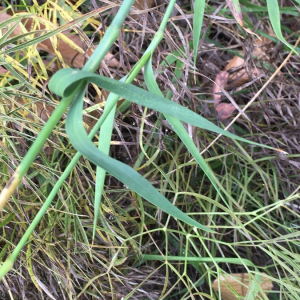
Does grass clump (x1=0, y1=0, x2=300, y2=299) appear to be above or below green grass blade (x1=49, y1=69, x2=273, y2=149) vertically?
below

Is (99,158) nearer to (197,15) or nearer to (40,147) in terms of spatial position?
(40,147)

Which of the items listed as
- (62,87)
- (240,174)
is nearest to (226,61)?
(240,174)

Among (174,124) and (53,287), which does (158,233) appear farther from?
(174,124)

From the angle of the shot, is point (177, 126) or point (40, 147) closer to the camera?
point (40, 147)

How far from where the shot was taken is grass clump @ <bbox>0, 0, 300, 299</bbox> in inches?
22.7

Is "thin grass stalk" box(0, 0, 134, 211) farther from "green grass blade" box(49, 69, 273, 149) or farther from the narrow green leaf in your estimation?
the narrow green leaf

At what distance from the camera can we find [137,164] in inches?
26.4

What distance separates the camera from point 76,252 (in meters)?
0.62

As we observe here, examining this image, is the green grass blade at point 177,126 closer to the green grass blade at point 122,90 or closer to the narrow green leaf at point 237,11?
the green grass blade at point 122,90

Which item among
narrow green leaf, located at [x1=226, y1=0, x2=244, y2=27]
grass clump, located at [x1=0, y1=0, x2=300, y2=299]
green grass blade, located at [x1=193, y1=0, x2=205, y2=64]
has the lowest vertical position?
grass clump, located at [x1=0, y1=0, x2=300, y2=299]

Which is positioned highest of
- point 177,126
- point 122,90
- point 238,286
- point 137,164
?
point 122,90

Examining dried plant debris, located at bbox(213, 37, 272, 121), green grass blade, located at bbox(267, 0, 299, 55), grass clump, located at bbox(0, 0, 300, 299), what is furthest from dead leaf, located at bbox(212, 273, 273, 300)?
green grass blade, located at bbox(267, 0, 299, 55)

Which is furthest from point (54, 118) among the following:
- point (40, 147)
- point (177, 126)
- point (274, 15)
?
point (274, 15)

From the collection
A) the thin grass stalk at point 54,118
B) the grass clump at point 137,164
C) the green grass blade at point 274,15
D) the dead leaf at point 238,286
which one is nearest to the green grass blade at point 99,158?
the thin grass stalk at point 54,118
